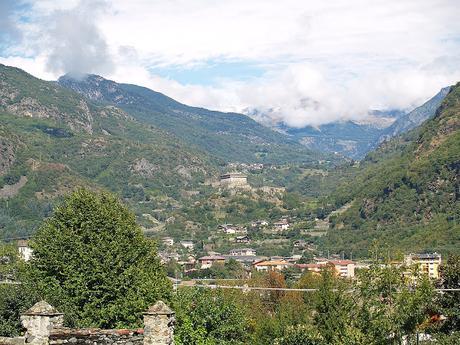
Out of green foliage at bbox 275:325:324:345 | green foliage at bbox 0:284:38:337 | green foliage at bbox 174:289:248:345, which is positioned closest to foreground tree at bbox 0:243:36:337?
green foliage at bbox 0:284:38:337

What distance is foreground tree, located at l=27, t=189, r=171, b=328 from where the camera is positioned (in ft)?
88.8

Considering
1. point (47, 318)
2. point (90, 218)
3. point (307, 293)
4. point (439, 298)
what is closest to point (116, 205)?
point (90, 218)

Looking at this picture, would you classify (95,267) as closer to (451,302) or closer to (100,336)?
(100,336)

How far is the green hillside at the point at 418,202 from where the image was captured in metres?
148

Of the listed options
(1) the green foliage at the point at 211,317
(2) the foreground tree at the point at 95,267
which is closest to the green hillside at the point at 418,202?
(1) the green foliage at the point at 211,317

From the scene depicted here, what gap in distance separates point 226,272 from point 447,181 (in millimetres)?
69592

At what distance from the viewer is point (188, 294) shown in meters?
33.7

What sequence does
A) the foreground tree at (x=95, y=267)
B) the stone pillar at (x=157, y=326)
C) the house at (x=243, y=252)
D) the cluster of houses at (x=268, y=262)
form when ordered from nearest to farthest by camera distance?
the stone pillar at (x=157, y=326) → the foreground tree at (x=95, y=267) → the cluster of houses at (x=268, y=262) → the house at (x=243, y=252)

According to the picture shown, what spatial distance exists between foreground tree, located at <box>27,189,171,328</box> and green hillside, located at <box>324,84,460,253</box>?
4353 inches

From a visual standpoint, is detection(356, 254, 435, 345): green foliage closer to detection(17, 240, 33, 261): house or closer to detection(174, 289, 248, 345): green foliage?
detection(174, 289, 248, 345): green foliage

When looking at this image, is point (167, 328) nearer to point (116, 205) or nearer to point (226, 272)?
point (116, 205)

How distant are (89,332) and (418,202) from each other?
16521 centimetres

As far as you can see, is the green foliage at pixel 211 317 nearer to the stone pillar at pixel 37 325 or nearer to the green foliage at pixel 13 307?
the green foliage at pixel 13 307

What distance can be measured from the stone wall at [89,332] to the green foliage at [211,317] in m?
15.2
